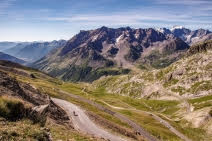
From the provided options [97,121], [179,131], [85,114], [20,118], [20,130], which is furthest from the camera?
[179,131]

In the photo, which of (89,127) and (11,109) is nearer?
(11,109)

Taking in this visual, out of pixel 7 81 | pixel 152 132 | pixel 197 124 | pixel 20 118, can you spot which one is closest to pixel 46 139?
pixel 20 118

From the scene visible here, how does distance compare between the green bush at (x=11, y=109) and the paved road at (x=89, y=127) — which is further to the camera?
the paved road at (x=89, y=127)

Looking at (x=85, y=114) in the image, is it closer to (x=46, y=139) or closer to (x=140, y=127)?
(x=140, y=127)

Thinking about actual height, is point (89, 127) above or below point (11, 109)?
below

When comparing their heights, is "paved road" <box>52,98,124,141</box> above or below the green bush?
below

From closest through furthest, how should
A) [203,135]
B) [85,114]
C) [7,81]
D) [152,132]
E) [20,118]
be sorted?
1. [20,118]
2. [7,81]
3. [85,114]
4. [152,132]
5. [203,135]

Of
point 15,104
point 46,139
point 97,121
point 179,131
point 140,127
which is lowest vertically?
point 179,131

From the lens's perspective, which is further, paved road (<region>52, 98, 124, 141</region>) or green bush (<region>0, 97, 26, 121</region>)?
paved road (<region>52, 98, 124, 141</region>)

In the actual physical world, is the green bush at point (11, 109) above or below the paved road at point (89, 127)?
above

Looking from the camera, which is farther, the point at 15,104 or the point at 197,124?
the point at 197,124

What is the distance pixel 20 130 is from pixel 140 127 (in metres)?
95.7

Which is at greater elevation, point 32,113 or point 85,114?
point 32,113

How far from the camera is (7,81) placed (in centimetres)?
6012
